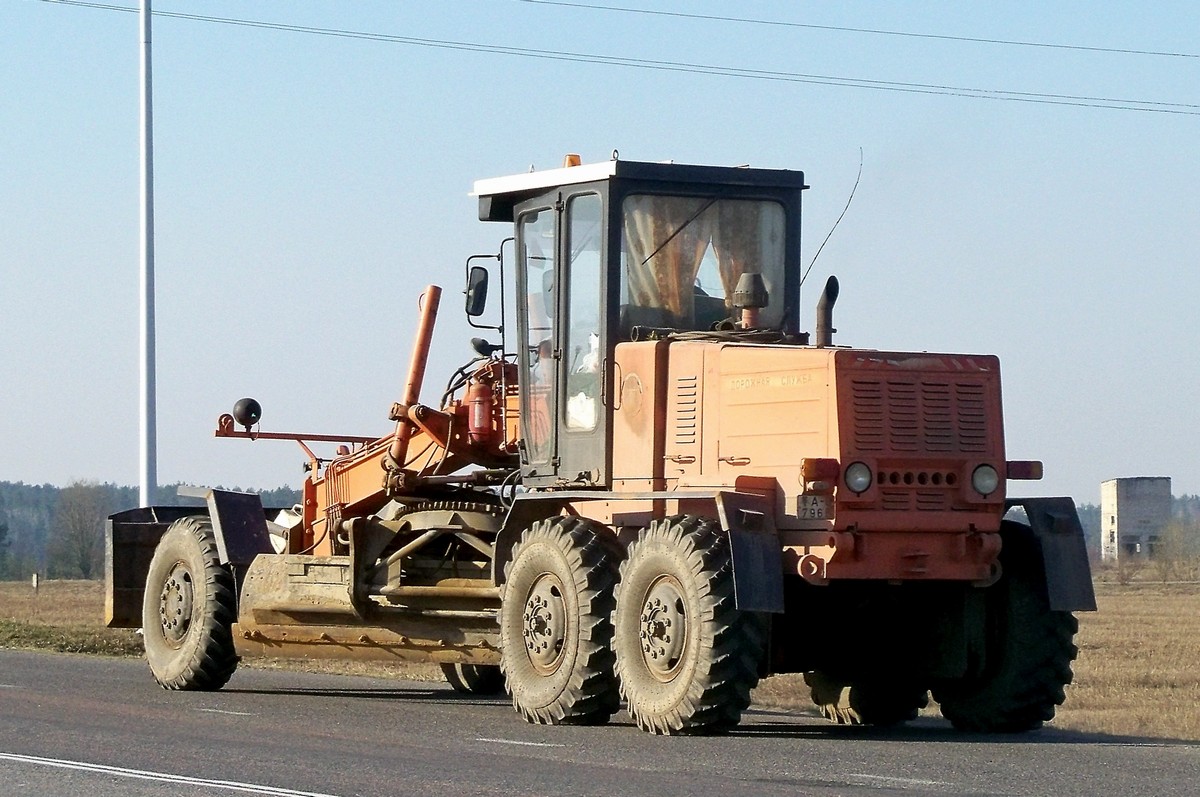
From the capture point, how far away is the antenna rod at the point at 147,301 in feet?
81.8

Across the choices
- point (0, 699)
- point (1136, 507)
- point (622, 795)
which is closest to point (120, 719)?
point (0, 699)

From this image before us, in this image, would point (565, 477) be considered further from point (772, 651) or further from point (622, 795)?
point (622, 795)

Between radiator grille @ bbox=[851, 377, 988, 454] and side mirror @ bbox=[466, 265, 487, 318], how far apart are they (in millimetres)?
3433

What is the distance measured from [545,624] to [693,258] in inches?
108

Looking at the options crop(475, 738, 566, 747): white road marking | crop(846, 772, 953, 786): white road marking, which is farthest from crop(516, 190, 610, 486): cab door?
crop(846, 772, 953, 786): white road marking

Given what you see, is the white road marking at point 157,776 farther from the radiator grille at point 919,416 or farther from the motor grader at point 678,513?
the radiator grille at point 919,416

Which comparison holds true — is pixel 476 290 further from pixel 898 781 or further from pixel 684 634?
pixel 898 781

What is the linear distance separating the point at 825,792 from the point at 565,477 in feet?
18.7

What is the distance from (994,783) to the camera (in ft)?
31.4

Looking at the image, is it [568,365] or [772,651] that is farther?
[568,365]

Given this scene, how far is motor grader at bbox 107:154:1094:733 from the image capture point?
12.4 meters

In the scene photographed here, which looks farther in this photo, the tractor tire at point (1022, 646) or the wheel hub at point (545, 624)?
the wheel hub at point (545, 624)

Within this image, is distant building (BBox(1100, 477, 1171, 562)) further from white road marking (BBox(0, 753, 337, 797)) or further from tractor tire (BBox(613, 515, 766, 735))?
white road marking (BBox(0, 753, 337, 797))

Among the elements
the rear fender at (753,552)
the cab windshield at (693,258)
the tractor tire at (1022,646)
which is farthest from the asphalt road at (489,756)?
the cab windshield at (693,258)
